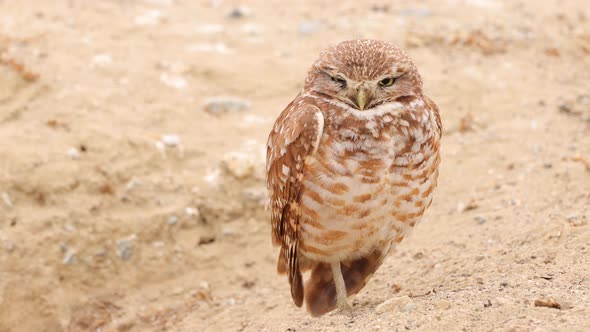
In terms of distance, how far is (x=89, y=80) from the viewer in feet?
21.8

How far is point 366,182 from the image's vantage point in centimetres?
395

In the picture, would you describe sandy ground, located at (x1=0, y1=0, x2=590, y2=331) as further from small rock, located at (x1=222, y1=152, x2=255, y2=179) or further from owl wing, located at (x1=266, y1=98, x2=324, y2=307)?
owl wing, located at (x1=266, y1=98, x2=324, y2=307)

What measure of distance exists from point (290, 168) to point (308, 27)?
420 centimetres

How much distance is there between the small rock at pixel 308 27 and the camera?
7.98 meters

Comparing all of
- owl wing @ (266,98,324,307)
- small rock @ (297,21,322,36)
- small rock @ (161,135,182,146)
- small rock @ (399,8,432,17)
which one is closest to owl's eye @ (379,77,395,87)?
owl wing @ (266,98,324,307)

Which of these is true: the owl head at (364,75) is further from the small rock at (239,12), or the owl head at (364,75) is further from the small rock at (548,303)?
the small rock at (239,12)

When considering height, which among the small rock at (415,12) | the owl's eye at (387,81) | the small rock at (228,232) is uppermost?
the owl's eye at (387,81)

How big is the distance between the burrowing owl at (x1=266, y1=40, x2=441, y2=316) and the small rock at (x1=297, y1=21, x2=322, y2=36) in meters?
3.82

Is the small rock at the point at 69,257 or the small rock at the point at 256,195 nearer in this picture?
the small rock at the point at 69,257

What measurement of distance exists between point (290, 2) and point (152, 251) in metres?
4.03

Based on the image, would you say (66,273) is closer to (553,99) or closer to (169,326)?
(169,326)

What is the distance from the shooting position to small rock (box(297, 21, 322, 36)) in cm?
798

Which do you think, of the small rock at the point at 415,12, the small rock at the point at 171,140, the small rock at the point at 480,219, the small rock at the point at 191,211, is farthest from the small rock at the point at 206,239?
the small rock at the point at 415,12

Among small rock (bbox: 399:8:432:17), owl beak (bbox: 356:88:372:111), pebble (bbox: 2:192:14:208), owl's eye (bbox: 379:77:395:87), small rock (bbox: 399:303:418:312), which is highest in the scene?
owl's eye (bbox: 379:77:395:87)
